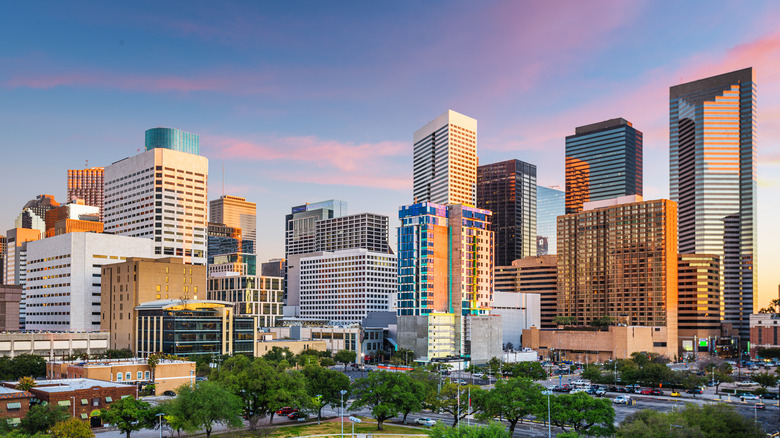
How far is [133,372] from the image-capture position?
5054 inches

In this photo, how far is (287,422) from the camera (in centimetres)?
11175

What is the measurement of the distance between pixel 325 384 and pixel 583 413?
45390 millimetres

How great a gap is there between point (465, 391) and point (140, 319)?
96.3 meters

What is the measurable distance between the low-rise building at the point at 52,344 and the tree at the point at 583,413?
453 feet

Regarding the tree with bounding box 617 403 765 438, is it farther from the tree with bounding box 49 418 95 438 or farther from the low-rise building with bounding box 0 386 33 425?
the low-rise building with bounding box 0 386 33 425

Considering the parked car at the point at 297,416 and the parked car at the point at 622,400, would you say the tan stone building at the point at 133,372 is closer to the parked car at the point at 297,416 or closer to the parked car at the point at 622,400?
the parked car at the point at 297,416

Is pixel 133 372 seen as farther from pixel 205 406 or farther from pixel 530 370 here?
pixel 530 370

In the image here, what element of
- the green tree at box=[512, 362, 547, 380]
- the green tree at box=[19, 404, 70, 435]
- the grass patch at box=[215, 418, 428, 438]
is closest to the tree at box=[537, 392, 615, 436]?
the grass patch at box=[215, 418, 428, 438]

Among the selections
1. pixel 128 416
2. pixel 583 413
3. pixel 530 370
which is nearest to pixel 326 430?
pixel 128 416

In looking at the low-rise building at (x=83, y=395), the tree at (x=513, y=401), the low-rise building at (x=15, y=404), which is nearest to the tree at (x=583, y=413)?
the tree at (x=513, y=401)

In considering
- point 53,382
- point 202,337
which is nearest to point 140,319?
point 202,337

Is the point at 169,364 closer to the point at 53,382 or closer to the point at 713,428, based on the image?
the point at 53,382

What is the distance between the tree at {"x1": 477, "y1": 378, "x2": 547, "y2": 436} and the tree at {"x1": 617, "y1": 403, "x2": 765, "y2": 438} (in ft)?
57.9

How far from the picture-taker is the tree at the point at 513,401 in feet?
327
